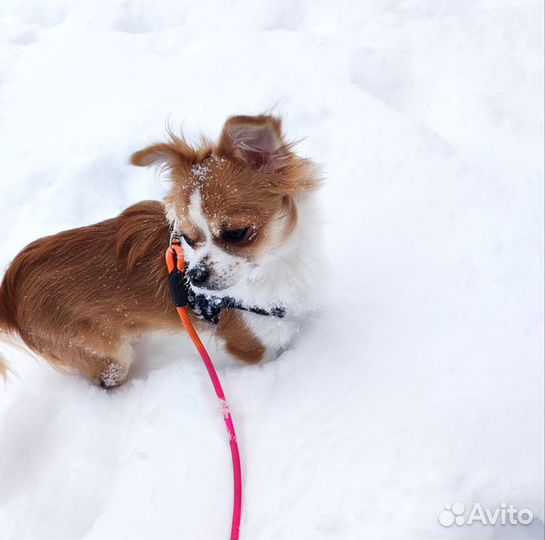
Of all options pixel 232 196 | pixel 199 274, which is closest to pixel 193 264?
pixel 199 274

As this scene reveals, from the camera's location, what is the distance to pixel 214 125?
3623 millimetres

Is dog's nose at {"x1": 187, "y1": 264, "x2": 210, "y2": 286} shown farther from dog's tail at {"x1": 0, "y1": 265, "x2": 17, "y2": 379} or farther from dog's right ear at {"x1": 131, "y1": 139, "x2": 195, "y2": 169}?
dog's tail at {"x1": 0, "y1": 265, "x2": 17, "y2": 379}

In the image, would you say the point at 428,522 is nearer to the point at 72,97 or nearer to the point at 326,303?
the point at 326,303

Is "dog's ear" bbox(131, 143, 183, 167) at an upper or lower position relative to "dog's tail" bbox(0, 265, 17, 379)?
upper

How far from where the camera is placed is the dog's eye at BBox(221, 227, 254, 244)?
7.00ft

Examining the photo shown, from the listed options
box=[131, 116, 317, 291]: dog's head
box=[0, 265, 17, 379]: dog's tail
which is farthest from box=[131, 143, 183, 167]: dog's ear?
box=[0, 265, 17, 379]: dog's tail

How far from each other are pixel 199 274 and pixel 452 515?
135 centimetres

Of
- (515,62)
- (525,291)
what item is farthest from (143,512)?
(515,62)

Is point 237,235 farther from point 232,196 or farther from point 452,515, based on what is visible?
point 452,515

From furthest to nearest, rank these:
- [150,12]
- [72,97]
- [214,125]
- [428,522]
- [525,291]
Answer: [150,12], [72,97], [214,125], [525,291], [428,522]

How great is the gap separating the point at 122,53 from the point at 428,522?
4.21 m

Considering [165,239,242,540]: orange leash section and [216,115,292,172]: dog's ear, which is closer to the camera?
[216,115,292,172]: dog's ear

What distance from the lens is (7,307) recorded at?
2467mm

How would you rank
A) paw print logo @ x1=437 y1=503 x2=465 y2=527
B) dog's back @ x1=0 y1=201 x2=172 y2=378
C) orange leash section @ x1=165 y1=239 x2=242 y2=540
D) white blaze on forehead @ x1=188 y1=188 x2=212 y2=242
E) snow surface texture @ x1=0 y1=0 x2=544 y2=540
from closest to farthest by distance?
paw print logo @ x1=437 y1=503 x2=465 y2=527 → snow surface texture @ x1=0 y1=0 x2=544 y2=540 → white blaze on forehead @ x1=188 y1=188 x2=212 y2=242 → orange leash section @ x1=165 y1=239 x2=242 y2=540 → dog's back @ x1=0 y1=201 x2=172 y2=378
